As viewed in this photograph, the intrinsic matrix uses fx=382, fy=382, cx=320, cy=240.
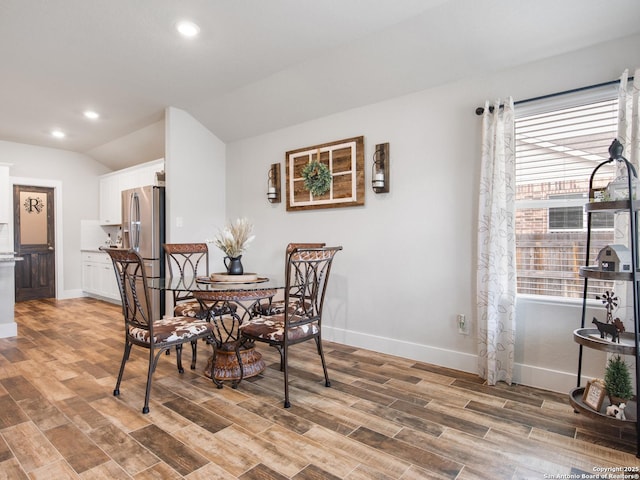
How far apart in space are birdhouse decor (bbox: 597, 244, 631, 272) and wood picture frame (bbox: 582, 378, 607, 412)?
2.14ft

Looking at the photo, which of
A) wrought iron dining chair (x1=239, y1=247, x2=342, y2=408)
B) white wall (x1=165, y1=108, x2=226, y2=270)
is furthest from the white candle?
white wall (x1=165, y1=108, x2=226, y2=270)

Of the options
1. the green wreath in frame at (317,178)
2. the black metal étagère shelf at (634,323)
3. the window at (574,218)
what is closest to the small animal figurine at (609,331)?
the black metal étagère shelf at (634,323)

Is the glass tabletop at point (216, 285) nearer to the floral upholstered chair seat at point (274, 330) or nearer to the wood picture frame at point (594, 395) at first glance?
the floral upholstered chair seat at point (274, 330)

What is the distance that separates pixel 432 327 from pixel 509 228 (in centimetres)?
104

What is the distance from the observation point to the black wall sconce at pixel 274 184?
14.3 ft

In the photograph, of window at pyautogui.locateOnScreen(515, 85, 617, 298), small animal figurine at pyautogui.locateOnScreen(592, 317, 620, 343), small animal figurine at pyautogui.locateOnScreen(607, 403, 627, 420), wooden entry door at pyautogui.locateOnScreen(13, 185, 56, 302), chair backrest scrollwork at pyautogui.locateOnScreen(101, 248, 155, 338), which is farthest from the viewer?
wooden entry door at pyautogui.locateOnScreen(13, 185, 56, 302)

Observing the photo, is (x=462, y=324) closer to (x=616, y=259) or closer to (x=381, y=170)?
(x=616, y=259)

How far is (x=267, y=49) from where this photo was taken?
10.4ft

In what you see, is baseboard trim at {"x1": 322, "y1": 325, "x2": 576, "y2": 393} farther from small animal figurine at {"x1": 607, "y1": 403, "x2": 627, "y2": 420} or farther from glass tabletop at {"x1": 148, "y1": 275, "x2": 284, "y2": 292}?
glass tabletop at {"x1": 148, "y1": 275, "x2": 284, "y2": 292}

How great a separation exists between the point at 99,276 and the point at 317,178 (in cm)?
456

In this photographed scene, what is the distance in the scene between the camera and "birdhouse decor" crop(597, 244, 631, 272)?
201 cm

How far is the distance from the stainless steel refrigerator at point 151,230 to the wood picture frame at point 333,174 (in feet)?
5.28

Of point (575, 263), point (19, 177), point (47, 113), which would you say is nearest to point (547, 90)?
point (575, 263)

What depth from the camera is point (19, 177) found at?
Answer: 6.19 metres
